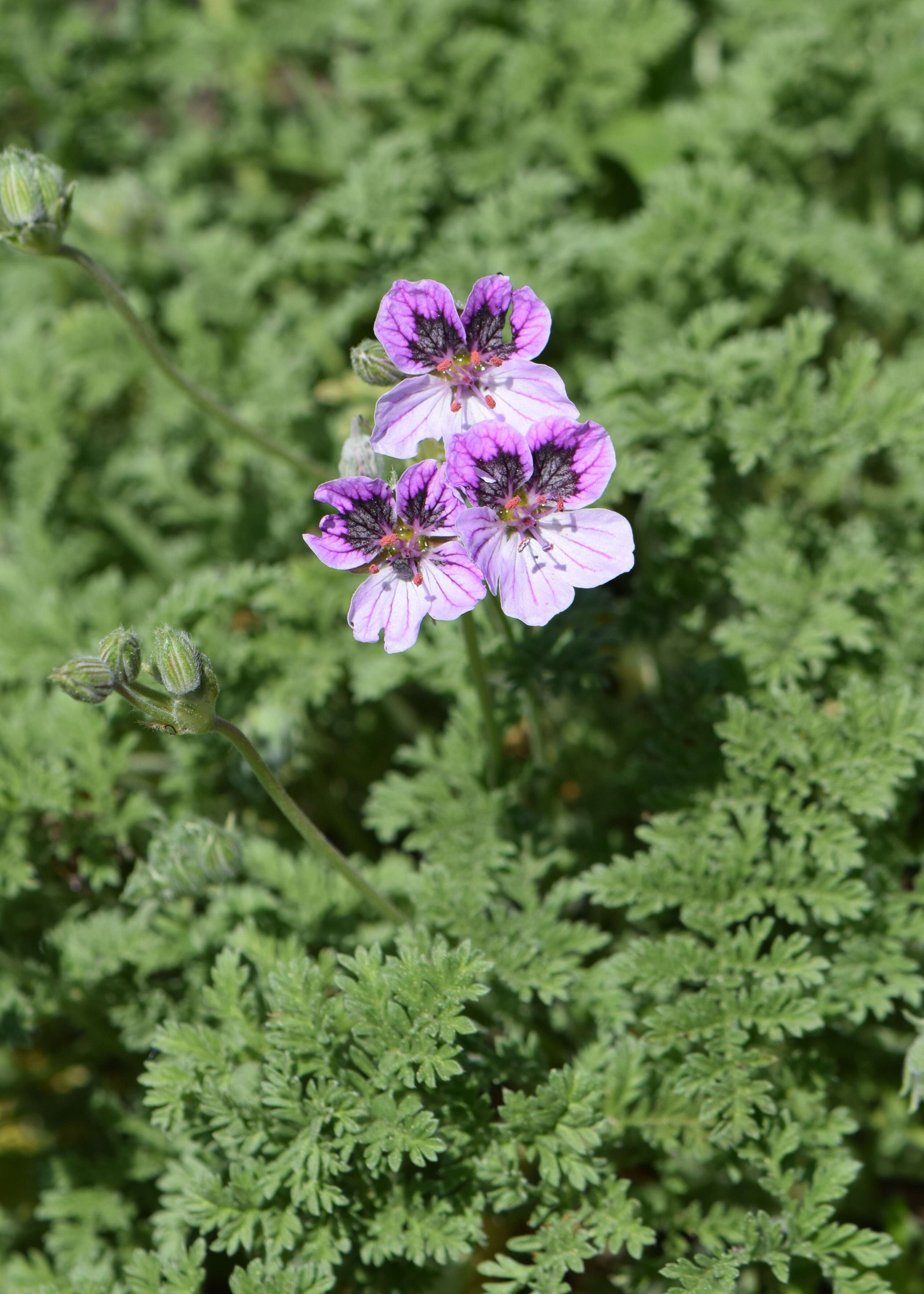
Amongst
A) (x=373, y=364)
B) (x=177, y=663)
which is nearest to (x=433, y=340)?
(x=373, y=364)

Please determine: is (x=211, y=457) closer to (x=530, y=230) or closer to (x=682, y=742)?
(x=530, y=230)

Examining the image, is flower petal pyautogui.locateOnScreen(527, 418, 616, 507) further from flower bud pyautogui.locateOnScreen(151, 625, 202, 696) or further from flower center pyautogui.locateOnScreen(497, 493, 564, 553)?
flower bud pyautogui.locateOnScreen(151, 625, 202, 696)

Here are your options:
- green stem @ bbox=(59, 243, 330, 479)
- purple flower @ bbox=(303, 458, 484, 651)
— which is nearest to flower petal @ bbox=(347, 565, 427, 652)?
purple flower @ bbox=(303, 458, 484, 651)

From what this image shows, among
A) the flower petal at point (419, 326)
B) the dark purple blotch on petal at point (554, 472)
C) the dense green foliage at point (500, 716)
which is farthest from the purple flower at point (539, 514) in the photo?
the dense green foliage at point (500, 716)

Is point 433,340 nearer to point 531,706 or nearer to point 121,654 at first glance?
point 121,654

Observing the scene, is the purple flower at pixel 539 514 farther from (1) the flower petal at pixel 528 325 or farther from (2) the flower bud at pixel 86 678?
(2) the flower bud at pixel 86 678
